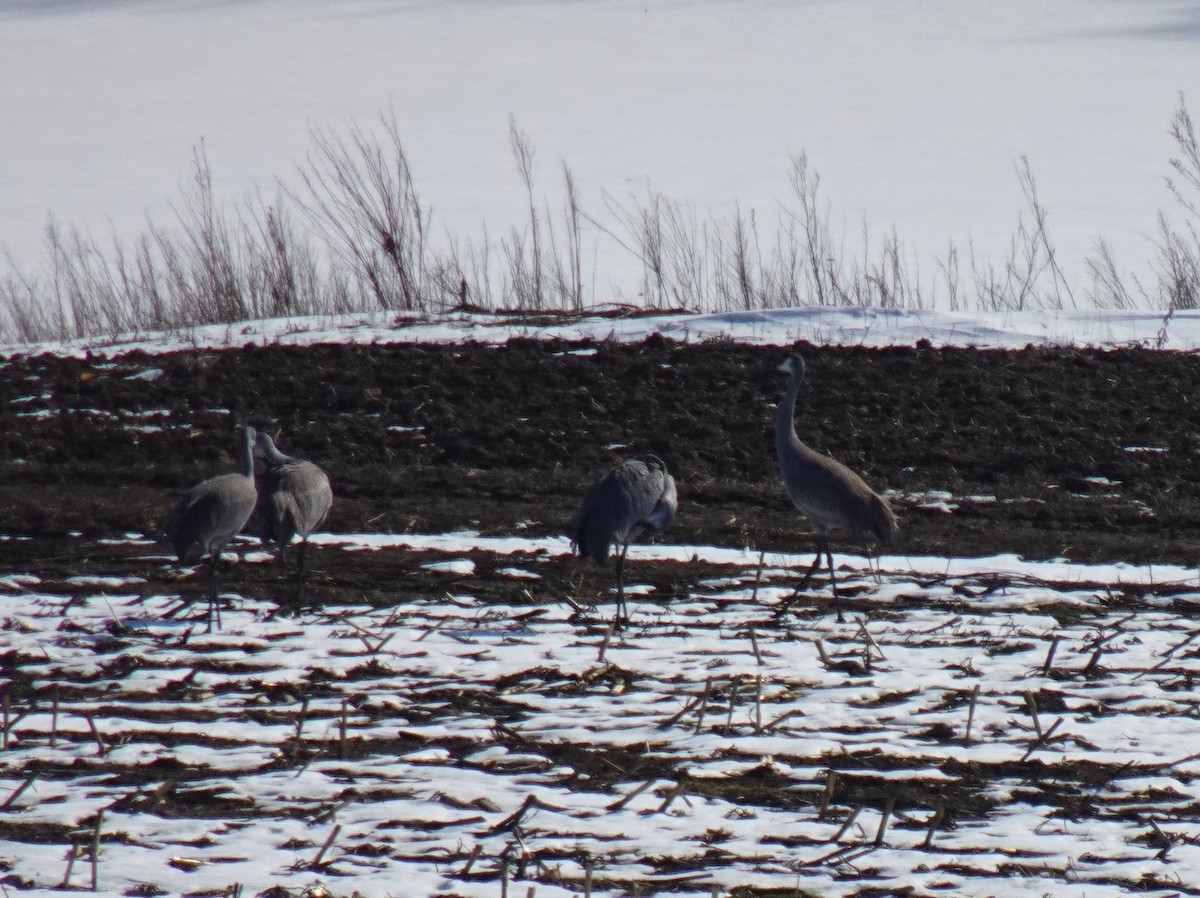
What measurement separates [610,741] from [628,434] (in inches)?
248

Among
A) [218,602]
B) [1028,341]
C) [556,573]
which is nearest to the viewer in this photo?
[218,602]

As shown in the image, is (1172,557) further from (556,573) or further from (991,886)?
(991,886)

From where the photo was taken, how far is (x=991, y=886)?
3498 mm

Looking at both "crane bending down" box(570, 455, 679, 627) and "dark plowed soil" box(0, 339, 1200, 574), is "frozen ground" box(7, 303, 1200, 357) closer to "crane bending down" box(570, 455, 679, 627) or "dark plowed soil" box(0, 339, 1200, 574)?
"dark plowed soil" box(0, 339, 1200, 574)

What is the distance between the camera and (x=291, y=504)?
22.1ft

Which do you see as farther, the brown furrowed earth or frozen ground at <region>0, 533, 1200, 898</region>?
the brown furrowed earth

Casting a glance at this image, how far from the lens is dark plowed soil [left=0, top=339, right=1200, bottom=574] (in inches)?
343

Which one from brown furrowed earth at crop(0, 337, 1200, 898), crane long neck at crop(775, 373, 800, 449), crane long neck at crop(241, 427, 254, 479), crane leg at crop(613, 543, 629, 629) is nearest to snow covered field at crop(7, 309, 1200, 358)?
brown furrowed earth at crop(0, 337, 1200, 898)

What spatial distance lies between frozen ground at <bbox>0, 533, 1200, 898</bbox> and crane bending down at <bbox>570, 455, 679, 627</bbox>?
0.29 meters

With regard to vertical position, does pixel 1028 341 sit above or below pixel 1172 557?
above

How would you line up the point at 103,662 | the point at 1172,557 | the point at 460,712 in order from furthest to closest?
the point at 1172,557
the point at 103,662
the point at 460,712

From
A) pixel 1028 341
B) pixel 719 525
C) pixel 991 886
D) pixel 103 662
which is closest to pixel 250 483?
pixel 103 662

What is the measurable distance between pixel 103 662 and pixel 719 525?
13.5 feet

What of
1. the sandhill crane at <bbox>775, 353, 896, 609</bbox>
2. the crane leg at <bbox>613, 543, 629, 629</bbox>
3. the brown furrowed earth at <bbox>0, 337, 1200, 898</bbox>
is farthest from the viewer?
the sandhill crane at <bbox>775, 353, 896, 609</bbox>
